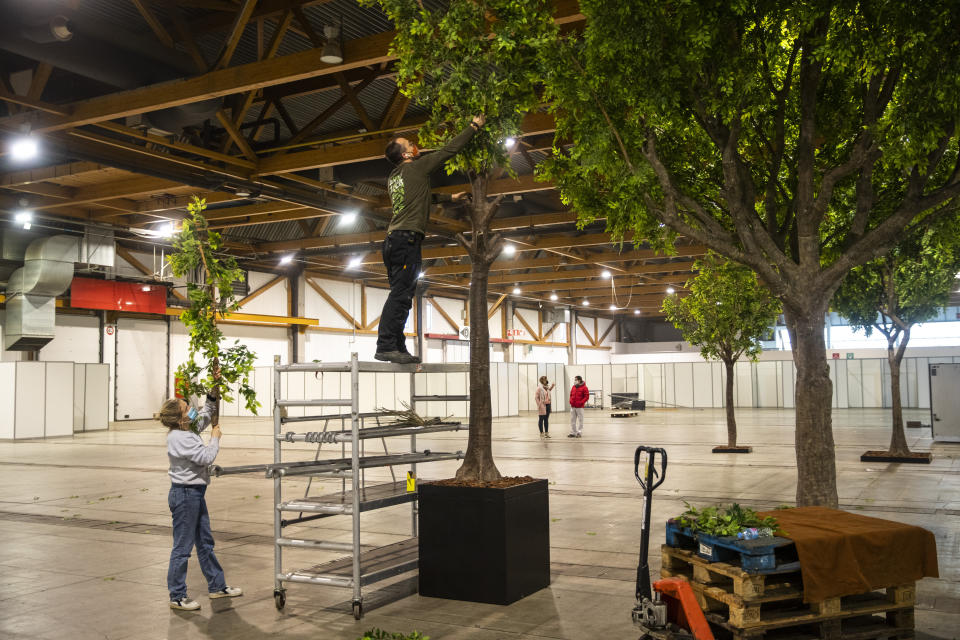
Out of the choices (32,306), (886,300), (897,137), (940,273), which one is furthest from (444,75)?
(32,306)

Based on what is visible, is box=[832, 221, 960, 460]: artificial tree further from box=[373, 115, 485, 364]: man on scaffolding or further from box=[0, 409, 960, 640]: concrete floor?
box=[373, 115, 485, 364]: man on scaffolding

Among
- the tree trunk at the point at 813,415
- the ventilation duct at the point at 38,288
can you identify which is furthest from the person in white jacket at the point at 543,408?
the tree trunk at the point at 813,415

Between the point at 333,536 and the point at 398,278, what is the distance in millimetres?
4544

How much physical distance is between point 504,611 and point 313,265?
31.3 metres

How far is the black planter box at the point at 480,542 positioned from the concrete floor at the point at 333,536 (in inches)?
6.1

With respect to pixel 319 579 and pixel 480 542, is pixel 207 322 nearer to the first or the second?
pixel 319 579

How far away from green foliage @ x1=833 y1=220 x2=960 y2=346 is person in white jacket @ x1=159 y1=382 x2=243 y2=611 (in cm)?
1388

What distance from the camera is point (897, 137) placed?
6.68m

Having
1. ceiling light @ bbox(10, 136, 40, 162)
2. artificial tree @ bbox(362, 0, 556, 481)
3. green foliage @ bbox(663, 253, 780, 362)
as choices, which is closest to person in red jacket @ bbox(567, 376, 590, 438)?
green foliage @ bbox(663, 253, 780, 362)

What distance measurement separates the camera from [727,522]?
209 inches

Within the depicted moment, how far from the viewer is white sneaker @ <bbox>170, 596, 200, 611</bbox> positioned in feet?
20.8

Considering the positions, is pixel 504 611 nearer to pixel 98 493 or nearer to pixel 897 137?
pixel 897 137

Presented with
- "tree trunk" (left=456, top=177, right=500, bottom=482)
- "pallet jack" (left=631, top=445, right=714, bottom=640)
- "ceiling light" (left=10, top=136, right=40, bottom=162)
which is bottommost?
"pallet jack" (left=631, top=445, right=714, bottom=640)

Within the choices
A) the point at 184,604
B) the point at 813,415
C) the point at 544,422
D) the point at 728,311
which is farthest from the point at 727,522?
the point at 544,422
